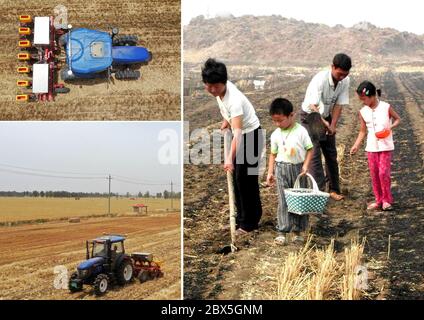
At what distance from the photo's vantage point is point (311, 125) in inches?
163

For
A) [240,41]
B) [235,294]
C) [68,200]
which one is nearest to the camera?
[235,294]

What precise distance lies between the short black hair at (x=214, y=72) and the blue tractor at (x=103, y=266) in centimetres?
132

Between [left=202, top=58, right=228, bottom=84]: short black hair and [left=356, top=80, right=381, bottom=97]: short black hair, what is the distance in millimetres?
1043

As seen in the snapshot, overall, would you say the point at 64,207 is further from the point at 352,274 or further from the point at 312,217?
the point at 352,274

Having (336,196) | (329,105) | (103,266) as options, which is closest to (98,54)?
(103,266)

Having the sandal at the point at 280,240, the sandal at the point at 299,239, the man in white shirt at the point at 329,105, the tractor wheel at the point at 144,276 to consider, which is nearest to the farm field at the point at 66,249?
the tractor wheel at the point at 144,276

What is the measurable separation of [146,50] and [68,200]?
1.23 meters

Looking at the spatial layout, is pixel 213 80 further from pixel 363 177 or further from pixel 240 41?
pixel 363 177

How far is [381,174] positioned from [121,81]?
2.03 metres

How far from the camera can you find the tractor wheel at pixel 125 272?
3844mm

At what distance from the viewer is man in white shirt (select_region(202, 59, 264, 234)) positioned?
365cm

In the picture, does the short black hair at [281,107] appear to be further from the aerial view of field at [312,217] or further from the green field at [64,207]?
the green field at [64,207]
